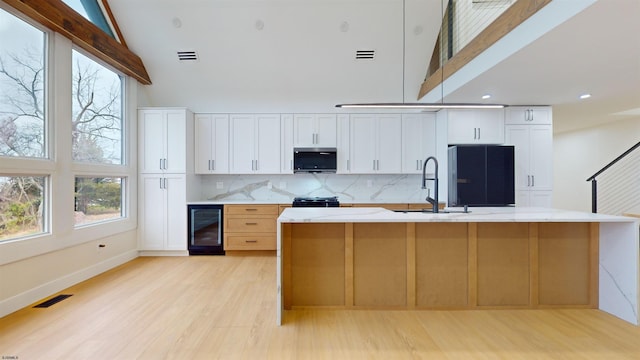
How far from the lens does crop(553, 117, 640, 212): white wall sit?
592 centimetres

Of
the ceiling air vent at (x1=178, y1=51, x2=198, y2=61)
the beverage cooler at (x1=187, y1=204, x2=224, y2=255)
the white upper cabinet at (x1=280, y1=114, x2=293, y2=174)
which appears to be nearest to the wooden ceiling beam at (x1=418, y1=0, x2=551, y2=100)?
the white upper cabinet at (x1=280, y1=114, x2=293, y2=174)

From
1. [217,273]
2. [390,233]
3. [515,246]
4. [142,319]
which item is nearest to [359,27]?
[390,233]

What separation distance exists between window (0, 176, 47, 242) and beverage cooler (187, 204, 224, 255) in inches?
70.6

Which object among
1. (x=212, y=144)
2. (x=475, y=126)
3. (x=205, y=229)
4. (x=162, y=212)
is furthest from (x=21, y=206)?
(x=475, y=126)

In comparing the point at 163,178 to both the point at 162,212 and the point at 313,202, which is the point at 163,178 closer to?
the point at 162,212

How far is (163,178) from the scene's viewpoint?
178 inches

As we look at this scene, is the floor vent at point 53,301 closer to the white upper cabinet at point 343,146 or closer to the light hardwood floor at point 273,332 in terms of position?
the light hardwood floor at point 273,332

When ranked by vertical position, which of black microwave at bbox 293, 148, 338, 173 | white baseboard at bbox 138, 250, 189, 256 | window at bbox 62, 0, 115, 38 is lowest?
white baseboard at bbox 138, 250, 189, 256

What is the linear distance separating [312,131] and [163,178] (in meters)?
A: 2.46

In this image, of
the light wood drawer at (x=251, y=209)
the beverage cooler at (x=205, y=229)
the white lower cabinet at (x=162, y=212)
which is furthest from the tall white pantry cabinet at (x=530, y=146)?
the white lower cabinet at (x=162, y=212)

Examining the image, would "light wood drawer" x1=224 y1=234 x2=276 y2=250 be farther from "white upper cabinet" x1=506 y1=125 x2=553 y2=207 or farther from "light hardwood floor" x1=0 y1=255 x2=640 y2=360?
"white upper cabinet" x1=506 y1=125 x2=553 y2=207

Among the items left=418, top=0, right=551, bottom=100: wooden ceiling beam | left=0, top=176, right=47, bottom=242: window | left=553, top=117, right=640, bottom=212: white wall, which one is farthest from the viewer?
left=553, top=117, right=640, bottom=212: white wall

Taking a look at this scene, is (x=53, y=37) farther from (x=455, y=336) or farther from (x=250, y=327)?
(x=455, y=336)

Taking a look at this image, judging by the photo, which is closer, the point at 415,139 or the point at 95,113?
the point at 95,113
